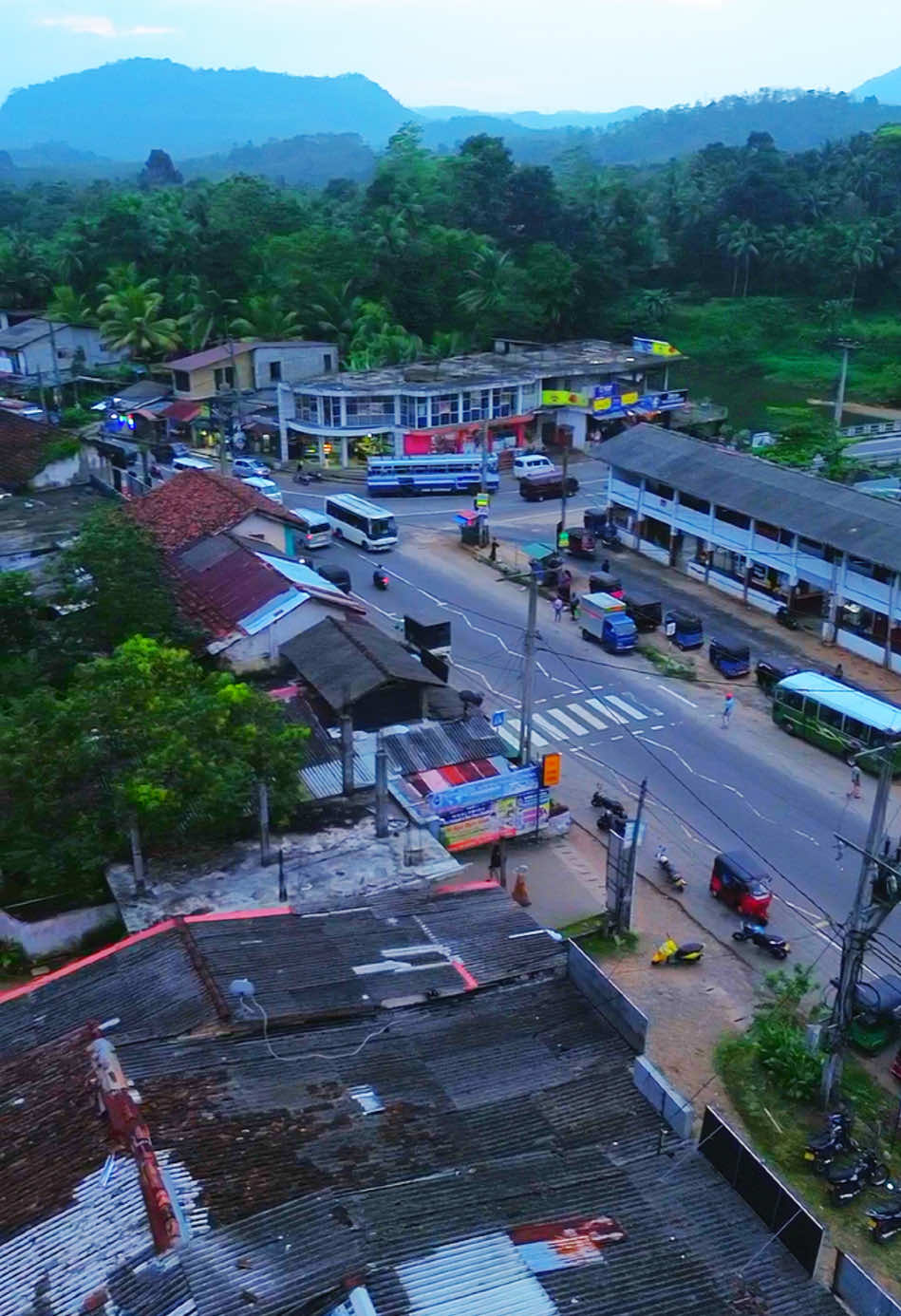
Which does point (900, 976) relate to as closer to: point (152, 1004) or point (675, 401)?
point (152, 1004)

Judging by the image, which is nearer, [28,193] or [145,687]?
[145,687]

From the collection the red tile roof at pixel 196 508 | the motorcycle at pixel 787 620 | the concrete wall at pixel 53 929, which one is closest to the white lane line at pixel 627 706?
the motorcycle at pixel 787 620

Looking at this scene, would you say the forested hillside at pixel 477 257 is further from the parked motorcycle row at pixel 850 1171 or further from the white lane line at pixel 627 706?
the parked motorcycle row at pixel 850 1171

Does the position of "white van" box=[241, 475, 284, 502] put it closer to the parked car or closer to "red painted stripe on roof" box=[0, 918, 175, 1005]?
the parked car

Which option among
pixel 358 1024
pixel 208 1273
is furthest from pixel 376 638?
pixel 208 1273

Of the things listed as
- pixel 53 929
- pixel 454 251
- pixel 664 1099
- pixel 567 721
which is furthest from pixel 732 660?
pixel 454 251
